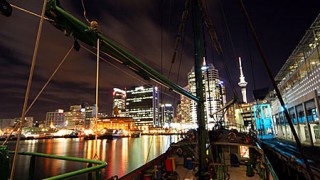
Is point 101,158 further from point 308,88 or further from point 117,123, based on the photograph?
point 117,123

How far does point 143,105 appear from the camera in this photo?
15550 centimetres

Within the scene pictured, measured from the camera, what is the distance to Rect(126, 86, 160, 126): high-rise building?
149500 millimetres

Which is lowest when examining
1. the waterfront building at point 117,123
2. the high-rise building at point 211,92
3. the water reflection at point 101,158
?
the water reflection at point 101,158

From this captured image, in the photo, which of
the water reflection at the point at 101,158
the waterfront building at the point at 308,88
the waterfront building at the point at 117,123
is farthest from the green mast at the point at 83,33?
the waterfront building at the point at 117,123

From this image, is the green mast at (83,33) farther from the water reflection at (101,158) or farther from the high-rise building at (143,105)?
the high-rise building at (143,105)

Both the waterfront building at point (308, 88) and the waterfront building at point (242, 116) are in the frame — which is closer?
the waterfront building at point (308, 88)

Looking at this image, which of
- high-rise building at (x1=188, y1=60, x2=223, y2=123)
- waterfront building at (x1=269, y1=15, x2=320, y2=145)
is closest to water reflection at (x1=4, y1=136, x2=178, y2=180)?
high-rise building at (x1=188, y1=60, x2=223, y2=123)

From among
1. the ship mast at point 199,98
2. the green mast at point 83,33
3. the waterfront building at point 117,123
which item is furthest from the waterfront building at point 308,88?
the waterfront building at point 117,123

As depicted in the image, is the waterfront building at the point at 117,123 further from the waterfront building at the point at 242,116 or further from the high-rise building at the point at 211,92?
the waterfront building at the point at 242,116

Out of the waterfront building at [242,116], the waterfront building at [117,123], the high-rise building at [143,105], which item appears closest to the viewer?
the waterfront building at [242,116]

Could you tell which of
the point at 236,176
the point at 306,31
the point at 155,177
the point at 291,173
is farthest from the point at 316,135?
the point at 155,177

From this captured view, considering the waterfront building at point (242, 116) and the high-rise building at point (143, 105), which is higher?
the high-rise building at point (143, 105)

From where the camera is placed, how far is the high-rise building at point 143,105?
490 ft

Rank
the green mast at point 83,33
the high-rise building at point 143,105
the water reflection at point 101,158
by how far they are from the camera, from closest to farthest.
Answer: the green mast at point 83,33 → the water reflection at point 101,158 → the high-rise building at point 143,105
